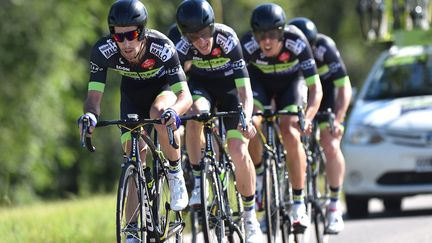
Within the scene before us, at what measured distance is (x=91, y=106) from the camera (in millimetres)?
9297

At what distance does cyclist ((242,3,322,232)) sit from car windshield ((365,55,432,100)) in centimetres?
400

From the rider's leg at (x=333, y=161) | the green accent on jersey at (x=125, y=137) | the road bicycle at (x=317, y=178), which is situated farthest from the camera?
the rider's leg at (x=333, y=161)

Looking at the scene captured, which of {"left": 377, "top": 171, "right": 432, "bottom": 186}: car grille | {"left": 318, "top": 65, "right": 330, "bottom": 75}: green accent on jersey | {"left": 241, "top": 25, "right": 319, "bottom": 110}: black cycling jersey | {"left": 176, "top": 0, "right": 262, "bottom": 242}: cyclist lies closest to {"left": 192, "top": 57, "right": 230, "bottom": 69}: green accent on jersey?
{"left": 176, "top": 0, "right": 262, "bottom": 242}: cyclist

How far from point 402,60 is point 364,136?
1.61 m

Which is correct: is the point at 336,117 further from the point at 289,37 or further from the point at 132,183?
the point at 132,183

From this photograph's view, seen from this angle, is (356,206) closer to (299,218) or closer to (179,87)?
(299,218)

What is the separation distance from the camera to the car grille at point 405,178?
1532 centimetres

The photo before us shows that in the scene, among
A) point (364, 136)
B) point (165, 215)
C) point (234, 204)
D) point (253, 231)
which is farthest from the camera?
point (364, 136)

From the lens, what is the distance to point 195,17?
1007 cm

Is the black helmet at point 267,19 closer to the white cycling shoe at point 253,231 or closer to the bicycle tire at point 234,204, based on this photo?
the bicycle tire at point 234,204

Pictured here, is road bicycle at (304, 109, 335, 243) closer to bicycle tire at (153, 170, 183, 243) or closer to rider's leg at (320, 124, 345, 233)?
rider's leg at (320, 124, 345, 233)

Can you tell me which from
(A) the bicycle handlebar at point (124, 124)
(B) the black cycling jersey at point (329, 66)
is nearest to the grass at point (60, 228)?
(B) the black cycling jersey at point (329, 66)

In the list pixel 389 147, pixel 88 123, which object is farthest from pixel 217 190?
pixel 389 147

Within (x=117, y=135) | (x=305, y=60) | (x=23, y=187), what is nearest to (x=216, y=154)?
(x=305, y=60)
